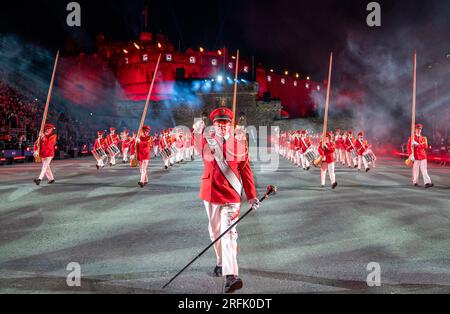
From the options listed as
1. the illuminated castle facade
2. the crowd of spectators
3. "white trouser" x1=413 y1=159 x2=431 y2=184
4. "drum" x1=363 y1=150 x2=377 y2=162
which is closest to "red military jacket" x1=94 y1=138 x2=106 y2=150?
the crowd of spectators

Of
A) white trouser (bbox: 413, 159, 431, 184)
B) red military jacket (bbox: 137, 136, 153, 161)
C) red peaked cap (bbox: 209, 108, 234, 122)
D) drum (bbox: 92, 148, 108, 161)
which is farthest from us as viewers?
drum (bbox: 92, 148, 108, 161)

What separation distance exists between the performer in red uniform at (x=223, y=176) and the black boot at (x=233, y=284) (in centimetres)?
41

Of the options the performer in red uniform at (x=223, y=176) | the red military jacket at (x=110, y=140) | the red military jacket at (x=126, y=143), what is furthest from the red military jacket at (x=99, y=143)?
the performer in red uniform at (x=223, y=176)

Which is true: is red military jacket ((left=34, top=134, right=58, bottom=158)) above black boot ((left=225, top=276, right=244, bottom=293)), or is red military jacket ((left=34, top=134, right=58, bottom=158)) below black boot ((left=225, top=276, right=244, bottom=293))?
above

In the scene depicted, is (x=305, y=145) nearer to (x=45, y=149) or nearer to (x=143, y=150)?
(x=143, y=150)

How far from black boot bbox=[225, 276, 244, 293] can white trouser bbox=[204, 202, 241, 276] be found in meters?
0.06

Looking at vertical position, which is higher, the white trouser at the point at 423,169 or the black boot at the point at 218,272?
the white trouser at the point at 423,169

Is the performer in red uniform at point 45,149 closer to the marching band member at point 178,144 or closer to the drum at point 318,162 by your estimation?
the drum at point 318,162

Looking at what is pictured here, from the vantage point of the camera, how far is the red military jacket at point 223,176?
466cm

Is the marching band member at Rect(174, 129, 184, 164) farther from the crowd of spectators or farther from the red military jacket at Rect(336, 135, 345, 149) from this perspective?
the red military jacket at Rect(336, 135, 345, 149)

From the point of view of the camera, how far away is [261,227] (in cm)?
748

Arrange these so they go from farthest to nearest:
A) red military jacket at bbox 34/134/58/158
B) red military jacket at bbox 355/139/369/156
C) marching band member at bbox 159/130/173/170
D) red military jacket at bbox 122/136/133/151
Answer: red military jacket at bbox 122/136/133/151 < marching band member at bbox 159/130/173/170 < red military jacket at bbox 355/139/369/156 < red military jacket at bbox 34/134/58/158

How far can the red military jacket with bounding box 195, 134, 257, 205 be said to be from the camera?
15.3ft
